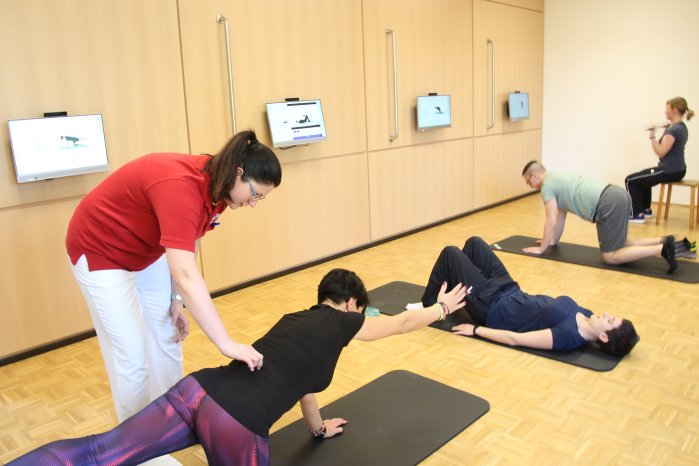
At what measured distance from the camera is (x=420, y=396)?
2.54m

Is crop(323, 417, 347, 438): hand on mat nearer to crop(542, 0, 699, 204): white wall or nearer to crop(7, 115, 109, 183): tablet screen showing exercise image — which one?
crop(7, 115, 109, 183): tablet screen showing exercise image

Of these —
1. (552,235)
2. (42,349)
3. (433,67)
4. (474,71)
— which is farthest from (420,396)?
(474,71)

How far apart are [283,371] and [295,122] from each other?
112 inches

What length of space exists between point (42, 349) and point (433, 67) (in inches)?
167

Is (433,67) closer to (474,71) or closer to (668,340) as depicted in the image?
(474,71)

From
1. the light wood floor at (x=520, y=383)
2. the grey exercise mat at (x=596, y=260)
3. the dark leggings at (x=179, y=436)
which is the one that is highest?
the dark leggings at (x=179, y=436)

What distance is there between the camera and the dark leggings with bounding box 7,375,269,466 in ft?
4.94

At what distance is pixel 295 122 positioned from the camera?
14.0 ft

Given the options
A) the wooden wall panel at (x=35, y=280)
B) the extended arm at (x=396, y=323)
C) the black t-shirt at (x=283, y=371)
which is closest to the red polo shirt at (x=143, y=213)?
the black t-shirt at (x=283, y=371)

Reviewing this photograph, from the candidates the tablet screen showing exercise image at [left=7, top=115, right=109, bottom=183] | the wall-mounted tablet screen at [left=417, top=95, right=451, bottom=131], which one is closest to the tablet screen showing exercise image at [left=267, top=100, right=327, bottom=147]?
the tablet screen showing exercise image at [left=7, top=115, right=109, bottom=183]

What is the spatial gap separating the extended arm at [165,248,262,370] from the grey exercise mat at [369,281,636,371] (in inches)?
71.1

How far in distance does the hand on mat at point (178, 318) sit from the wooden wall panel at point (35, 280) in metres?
1.51

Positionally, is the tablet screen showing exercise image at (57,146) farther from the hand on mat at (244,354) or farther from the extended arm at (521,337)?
the extended arm at (521,337)

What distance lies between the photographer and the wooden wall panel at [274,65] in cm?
382
